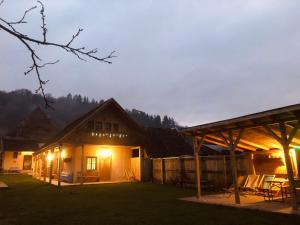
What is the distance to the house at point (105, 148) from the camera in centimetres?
2048

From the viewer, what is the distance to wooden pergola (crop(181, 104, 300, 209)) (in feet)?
26.1

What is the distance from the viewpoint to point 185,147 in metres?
25.8

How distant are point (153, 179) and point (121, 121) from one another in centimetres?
557

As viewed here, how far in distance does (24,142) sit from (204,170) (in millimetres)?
36837

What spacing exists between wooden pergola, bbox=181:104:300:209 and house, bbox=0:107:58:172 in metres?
35.7

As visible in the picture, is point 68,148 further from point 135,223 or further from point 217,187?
point 135,223

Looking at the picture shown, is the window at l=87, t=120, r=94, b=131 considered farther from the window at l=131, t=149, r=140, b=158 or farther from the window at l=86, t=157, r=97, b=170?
the window at l=131, t=149, r=140, b=158

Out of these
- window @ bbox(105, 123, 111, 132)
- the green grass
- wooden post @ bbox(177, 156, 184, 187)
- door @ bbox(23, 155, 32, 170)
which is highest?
window @ bbox(105, 123, 111, 132)

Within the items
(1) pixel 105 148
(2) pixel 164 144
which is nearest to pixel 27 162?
(1) pixel 105 148

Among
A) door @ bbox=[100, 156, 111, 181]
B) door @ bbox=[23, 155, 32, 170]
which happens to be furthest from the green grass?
door @ bbox=[23, 155, 32, 170]

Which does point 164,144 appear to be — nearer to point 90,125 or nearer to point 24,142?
point 90,125

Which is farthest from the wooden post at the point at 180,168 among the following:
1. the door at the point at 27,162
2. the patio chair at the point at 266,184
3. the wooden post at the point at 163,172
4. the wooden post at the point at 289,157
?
the door at the point at 27,162

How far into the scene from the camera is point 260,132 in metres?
10.7

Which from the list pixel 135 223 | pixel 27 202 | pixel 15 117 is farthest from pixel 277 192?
pixel 15 117
